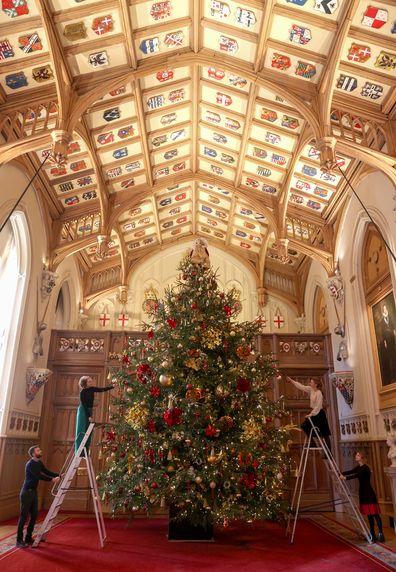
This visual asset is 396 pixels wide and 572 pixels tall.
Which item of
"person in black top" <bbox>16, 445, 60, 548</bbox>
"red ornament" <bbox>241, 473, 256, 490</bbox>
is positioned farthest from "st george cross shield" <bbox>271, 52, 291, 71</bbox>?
"person in black top" <bbox>16, 445, 60, 548</bbox>

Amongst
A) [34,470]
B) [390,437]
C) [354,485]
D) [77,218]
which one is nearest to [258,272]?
[77,218]

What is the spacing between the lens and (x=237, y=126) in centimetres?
1098

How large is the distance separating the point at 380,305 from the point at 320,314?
473cm

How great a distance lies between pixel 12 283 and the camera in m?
9.93

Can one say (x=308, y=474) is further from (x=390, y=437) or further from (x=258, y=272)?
(x=258, y=272)

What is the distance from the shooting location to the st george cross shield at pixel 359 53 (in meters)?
7.55

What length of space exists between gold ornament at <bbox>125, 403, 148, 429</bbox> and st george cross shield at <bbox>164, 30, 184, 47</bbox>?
23.3ft

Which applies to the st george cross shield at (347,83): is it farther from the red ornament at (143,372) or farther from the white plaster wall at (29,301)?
the white plaster wall at (29,301)

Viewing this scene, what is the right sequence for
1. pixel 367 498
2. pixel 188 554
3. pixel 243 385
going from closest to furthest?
pixel 188 554
pixel 243 385
pixel 367 498

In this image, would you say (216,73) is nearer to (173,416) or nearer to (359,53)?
(359,53)

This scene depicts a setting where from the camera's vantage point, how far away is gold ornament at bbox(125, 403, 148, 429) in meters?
6.09

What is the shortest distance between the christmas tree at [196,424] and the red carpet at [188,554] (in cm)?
43

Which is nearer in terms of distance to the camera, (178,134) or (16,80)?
(16,80)

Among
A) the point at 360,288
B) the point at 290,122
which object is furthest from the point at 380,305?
the point at 290,122
